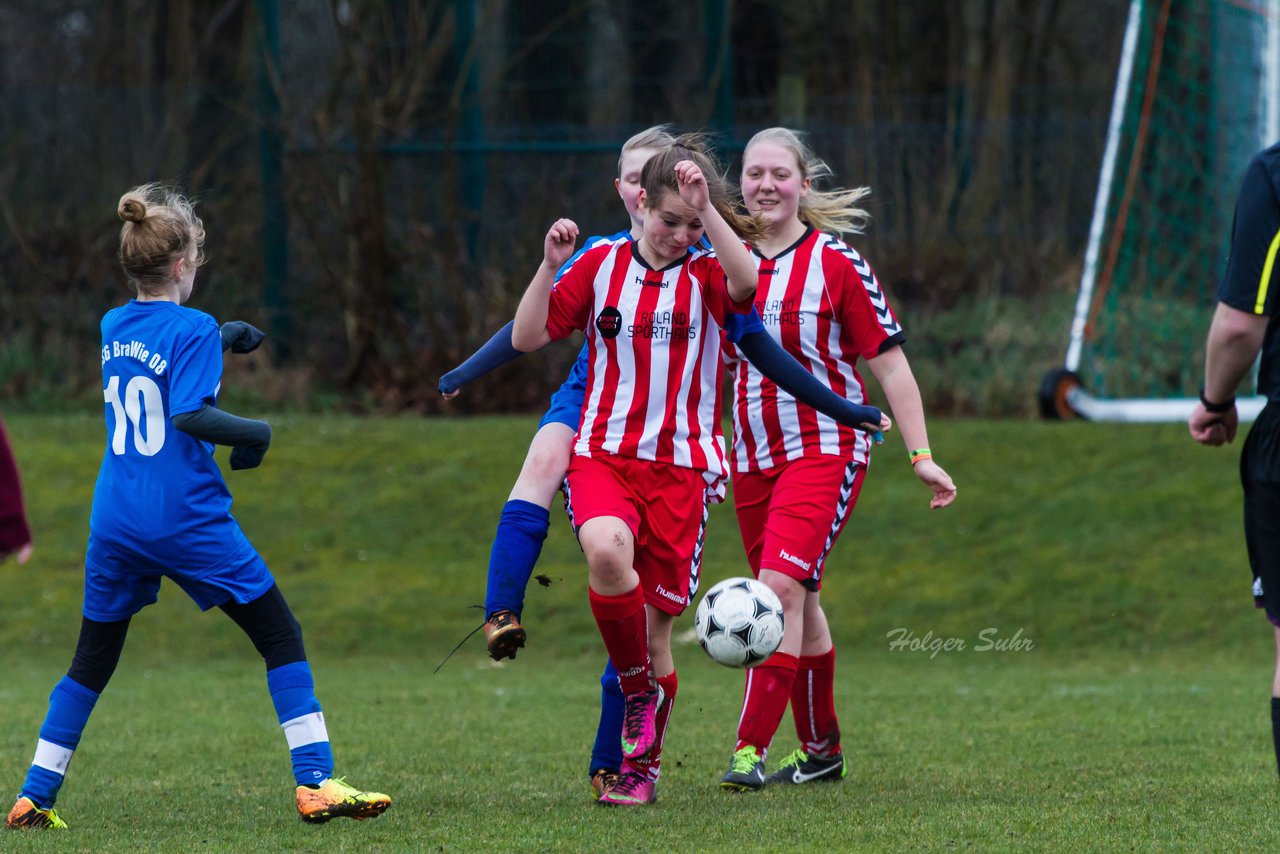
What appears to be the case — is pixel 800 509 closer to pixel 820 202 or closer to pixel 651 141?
pixel 820 202

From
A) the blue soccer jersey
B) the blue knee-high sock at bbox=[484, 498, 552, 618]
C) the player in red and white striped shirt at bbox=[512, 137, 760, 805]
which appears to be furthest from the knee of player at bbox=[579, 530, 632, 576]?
the blue soccer jersey

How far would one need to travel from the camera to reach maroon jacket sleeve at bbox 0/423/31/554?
3.55 metres

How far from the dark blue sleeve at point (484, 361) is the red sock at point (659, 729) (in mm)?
1135

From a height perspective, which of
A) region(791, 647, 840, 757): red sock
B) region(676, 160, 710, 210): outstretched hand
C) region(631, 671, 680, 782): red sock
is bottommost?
region(791, 647, 840, 757): red sock

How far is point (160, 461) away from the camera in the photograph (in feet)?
15.0

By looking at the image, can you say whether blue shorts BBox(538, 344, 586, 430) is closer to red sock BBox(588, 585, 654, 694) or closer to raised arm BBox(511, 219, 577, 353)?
raised arm BBox(511, 219, 577, 353)

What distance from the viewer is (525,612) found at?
35.7 ft

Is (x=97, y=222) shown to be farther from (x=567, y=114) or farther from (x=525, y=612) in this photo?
(x=525, y=612)

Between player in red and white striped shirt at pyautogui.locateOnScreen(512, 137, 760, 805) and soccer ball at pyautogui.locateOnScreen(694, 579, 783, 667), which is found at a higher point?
player in red and white striped shirt at pyautogui.locateOnScreen(512, 137, 760, 805)

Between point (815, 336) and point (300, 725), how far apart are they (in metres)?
2.11

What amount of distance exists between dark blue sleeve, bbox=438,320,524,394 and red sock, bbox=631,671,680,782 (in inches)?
44.7

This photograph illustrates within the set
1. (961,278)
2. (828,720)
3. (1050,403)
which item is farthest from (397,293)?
(828,720)
